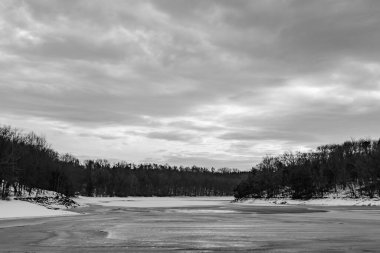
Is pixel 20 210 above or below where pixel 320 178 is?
below

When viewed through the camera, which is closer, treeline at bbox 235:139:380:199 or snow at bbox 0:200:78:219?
snow at bbox 0:200:78:219

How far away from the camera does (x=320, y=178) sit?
120 m

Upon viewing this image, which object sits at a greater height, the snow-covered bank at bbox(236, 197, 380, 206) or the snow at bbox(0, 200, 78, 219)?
the snow-covered bank at bbox(236, 197, 380, 206)

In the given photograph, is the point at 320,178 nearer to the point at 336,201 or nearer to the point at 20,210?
the point at 336,201

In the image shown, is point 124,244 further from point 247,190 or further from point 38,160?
point 247,190

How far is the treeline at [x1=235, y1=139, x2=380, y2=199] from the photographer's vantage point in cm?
11131

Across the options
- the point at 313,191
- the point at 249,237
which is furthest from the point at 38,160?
the point at 249,237

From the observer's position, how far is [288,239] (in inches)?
932

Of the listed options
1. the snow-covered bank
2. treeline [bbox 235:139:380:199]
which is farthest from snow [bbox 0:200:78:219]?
treeline [bbox 235:139:380:199]

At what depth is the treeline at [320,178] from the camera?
111 meters

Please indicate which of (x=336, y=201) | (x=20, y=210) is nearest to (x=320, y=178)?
(x=336, y=201)

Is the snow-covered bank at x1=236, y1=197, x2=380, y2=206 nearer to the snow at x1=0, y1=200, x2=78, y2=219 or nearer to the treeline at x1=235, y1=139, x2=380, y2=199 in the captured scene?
the treeline at x1=235, y1=139, x2=380, y2=199

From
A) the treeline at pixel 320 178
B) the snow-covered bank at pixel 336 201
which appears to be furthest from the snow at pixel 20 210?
the treeline at pixel 320 178

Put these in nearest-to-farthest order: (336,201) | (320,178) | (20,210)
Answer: (20,210)
(336,201)
(320,178)
